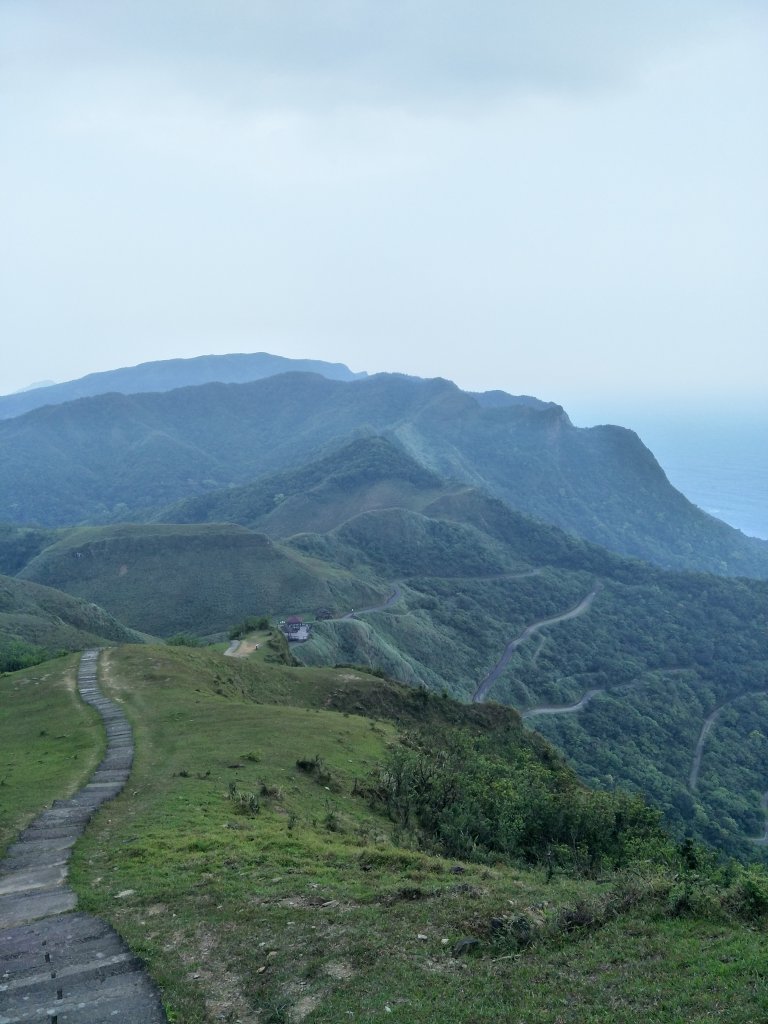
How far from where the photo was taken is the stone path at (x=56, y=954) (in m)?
12.4

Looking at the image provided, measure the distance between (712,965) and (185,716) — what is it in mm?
32135

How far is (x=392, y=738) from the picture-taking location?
42906mm

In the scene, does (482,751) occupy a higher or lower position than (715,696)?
higher

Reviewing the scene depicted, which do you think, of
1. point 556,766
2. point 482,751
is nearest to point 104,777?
point 482,751

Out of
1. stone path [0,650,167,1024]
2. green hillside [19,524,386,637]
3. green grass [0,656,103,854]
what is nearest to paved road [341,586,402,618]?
green hillside [19,524,386,637]

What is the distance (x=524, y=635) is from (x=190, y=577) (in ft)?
234

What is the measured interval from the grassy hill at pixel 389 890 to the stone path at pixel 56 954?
464 millimetres

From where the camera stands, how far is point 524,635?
144m

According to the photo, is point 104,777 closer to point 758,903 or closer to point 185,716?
point 185,716

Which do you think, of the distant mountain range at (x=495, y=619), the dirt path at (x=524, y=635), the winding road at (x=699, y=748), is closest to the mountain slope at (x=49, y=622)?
the distant mountain range at (x=495, y=619)

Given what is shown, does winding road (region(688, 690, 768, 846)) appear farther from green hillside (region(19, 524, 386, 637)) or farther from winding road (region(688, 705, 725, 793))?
green hillside (region(19, 524, 386, 637))

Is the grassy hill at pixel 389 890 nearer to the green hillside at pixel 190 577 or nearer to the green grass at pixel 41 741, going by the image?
the green grass at pixel 41 741

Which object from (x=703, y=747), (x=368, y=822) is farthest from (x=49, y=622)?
(x=703, y=747)

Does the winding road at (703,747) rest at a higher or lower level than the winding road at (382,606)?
lower
